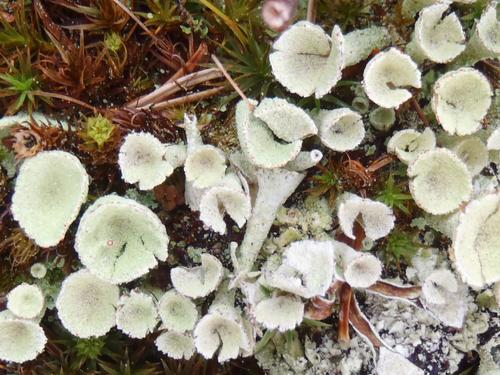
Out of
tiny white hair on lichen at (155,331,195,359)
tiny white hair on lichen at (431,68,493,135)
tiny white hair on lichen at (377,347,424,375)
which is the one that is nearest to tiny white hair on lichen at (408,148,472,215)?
tiny white hair on lichen at (431,68,493,135)

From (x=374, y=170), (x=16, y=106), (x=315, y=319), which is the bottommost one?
(x=315, y=319)

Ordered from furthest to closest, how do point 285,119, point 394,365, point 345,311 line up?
point 345,311 < point 394,365 < point 285,119

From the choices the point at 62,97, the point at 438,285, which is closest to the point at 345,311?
the point at 438,285

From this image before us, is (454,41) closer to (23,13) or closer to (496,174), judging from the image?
(496,174)

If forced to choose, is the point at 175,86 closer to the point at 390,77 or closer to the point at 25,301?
the point at 390,77

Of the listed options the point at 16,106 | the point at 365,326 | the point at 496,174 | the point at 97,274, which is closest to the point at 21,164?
the point at 16,106

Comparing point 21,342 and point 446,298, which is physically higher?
point 446,298
